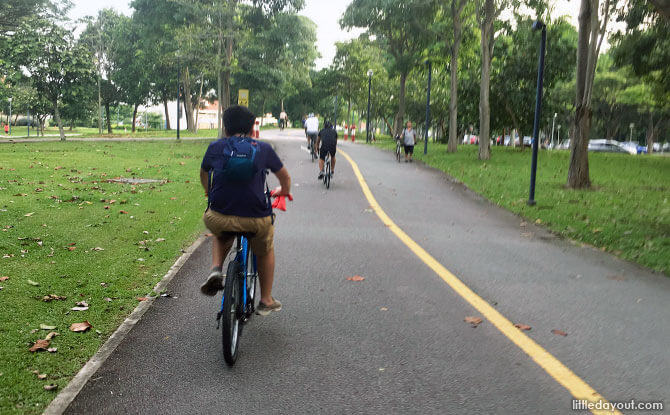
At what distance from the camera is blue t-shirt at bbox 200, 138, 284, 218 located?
4.53 metres

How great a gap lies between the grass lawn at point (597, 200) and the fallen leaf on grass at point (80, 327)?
22.5ft

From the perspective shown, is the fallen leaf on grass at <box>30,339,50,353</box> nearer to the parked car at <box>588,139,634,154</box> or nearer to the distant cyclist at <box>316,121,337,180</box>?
the distant cyclist at <box>316,121,337,180</box>

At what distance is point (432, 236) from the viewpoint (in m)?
9.98

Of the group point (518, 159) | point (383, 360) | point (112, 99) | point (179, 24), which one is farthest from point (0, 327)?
point (112, 99)

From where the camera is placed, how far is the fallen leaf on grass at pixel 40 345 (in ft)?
15.4

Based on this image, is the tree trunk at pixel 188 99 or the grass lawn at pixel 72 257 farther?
the tree trunk at pixel 188 99

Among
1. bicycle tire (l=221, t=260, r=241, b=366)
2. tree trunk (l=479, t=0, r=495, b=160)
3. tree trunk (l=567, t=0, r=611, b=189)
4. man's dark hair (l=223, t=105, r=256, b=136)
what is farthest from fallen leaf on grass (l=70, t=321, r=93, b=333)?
tree trunk (l=479, t=0, r=495, b=160)

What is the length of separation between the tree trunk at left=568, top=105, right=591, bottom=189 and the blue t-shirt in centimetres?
1388

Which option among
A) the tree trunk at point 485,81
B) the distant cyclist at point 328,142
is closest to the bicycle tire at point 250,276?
the distant cyclist at point 328,142

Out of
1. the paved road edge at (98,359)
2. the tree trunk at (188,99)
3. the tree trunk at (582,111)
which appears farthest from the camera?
the tree trunk at (188,99)

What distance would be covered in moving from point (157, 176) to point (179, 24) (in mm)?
28295

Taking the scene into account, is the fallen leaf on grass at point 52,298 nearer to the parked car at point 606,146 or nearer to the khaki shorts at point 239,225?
the khaki shorts at point 239,225

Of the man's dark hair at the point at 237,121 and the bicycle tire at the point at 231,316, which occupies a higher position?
the man's dark hair at the point at 237,121

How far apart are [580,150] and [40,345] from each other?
15.0m
